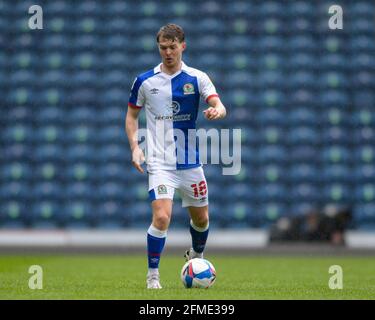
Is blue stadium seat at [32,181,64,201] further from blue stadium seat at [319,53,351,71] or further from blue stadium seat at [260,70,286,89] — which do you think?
blue stadium seat at [319,53,351,71]

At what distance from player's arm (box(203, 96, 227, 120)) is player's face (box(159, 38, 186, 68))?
42 centimetres

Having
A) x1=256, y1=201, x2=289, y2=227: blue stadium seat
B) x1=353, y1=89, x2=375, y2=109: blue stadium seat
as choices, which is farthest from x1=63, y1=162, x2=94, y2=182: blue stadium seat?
x1=353, y1=89, x2=375, y2=109: blue stadium seat

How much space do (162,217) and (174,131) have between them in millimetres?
703

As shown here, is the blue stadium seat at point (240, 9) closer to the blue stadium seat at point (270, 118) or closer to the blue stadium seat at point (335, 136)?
the blue stadium seat at point (270, 118)

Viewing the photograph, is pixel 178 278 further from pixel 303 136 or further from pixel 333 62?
pixel 333 62

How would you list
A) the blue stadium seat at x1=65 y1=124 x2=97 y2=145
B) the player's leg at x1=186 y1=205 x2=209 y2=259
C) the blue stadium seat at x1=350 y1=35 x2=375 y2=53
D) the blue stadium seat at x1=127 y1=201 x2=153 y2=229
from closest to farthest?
the player's leg at x1=186 y1=205 x2=209 y2=259 < the blue stadium seat at x1=127 y1=201 x2=153 y2=229 < the blue stadium seat at x1=65 y1=124 x2=97 y2=145 < the blue stadium seat at x1=350 y1=35 x2=375 y2=53

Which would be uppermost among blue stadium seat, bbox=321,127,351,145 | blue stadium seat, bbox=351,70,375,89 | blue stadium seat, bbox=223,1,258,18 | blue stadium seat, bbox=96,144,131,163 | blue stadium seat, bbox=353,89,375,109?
blue stadium seat, bbox=223,1,258,18

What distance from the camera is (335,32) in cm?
1677

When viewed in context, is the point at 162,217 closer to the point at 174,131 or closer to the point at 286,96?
the point at 174,131

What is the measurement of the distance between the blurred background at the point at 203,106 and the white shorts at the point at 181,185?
23.3 ft

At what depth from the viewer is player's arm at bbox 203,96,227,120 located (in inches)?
261

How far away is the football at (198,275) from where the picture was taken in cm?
693

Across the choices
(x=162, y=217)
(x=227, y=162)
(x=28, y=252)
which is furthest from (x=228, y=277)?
(x=227, y=162)

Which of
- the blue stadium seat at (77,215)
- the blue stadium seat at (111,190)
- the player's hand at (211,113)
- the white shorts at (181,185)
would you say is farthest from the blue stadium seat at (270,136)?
the player's hand at (211,113)
